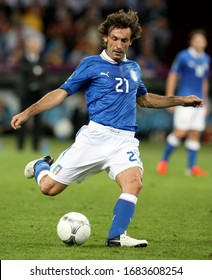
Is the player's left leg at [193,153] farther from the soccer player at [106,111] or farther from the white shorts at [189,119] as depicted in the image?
the soccer player at [106,111]

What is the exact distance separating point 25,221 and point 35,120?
9.11m

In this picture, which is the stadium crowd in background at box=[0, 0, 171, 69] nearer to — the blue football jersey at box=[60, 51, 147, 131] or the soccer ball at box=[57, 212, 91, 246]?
the blue football jersey at box=[60, 51, 147, 131]

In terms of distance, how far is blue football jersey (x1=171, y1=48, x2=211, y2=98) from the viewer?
1517 centimetres

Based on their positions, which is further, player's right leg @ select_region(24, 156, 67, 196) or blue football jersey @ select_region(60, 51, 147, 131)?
player's right leg @ select_region(24, 156, 67, 196)

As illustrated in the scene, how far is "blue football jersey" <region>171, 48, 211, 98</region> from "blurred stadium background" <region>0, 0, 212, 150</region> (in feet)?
20.1

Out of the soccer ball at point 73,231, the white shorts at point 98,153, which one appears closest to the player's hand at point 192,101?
the white shorts at point 98,153

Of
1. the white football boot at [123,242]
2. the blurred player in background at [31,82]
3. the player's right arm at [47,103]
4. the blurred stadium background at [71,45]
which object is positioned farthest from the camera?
the blurred stadium background at [71,45]

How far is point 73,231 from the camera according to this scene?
8.14 metres

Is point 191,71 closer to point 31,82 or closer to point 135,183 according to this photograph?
point 31,82

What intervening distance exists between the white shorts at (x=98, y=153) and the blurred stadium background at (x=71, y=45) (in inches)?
502

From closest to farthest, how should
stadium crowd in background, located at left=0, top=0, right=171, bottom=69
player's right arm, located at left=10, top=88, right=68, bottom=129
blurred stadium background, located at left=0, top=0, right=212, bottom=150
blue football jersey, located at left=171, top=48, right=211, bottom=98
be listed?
player's right arm, located at left=10, top=88, right=68, bottom=129, blue football jersey, located at left=171, top=48, right=211, bottom=98, blurred stadium background, located at left=0, top=0, right=212, bottom=150, stadium crowd in background, located at left=0, top=0, right=171, bottom=69

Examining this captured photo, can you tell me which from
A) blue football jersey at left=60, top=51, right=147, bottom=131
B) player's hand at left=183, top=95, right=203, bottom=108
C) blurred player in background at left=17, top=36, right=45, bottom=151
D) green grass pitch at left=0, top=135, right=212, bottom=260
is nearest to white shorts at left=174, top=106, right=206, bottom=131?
green grass pitch at left=0, top=135, right=212, bottom=260

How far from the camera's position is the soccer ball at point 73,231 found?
26.7 ft
